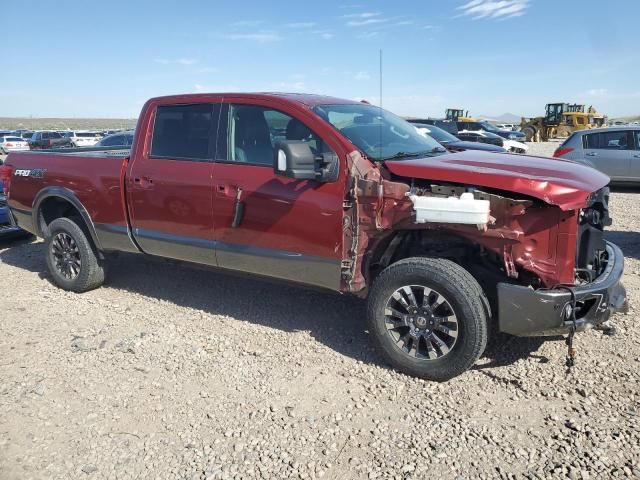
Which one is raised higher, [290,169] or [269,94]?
[269,94]

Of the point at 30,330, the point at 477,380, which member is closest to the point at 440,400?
the point at 477,380

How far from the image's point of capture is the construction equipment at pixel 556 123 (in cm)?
3781

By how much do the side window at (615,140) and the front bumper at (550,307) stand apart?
8.89m

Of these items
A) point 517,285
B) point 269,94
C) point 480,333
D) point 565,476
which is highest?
point 269,94

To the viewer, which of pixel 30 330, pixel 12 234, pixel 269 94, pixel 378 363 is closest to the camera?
pixel 378 363

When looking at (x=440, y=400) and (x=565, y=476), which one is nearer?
(x=565, y=476)

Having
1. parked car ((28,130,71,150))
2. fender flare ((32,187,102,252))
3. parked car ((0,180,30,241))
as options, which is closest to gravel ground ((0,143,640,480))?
fender flare ((32,187,102,252))

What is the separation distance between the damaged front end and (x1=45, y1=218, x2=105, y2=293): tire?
303 cm

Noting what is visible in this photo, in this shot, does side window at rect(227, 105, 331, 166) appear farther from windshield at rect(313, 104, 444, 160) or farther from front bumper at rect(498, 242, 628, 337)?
front bumper at rect(498, 242, 628, 337)

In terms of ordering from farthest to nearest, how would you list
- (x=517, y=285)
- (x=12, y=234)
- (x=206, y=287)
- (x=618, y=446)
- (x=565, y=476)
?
(x=12, y=234) < (x=206, y=287) < (x=517, y=285) < (x=618, y=446) < (x=565, y=476)

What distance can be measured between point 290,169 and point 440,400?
182 centimetres

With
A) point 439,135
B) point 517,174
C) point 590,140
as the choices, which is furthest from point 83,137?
point 517,174

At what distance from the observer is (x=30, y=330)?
464 centimetres

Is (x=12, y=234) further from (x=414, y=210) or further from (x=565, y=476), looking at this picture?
(x=565, y=476)
